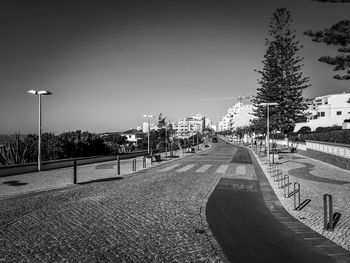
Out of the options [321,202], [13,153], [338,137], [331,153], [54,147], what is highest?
[338,137]

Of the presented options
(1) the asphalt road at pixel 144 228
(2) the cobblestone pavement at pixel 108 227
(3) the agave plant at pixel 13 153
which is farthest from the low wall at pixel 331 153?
(3) the agave plant at pixel 13 153

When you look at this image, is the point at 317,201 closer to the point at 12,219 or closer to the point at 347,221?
the point at 347,221

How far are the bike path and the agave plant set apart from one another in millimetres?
13556

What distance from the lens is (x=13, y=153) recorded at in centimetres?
1775

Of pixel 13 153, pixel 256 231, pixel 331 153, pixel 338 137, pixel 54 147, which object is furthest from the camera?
pixel 54 147

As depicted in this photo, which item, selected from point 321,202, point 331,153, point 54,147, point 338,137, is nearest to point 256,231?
point 321,202

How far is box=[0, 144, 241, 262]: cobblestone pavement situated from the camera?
5152mm

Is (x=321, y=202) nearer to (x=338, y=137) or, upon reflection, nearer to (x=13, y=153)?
(x=338, y=137)

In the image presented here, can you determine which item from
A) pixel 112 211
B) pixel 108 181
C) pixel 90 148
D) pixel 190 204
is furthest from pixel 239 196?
pixel 90 148

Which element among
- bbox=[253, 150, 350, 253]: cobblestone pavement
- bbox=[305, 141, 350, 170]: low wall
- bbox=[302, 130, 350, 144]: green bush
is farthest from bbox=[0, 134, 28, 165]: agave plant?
bbox=[302, 130, 350, 144]: green bush

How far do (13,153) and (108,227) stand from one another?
14.0 m

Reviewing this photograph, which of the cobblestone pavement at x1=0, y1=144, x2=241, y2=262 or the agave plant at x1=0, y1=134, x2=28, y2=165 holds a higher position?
the agave plant at x1=0, y1=134, x2=28, y2=165

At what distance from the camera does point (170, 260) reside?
4906 millimetres

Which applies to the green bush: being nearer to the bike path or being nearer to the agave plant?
the bike path
